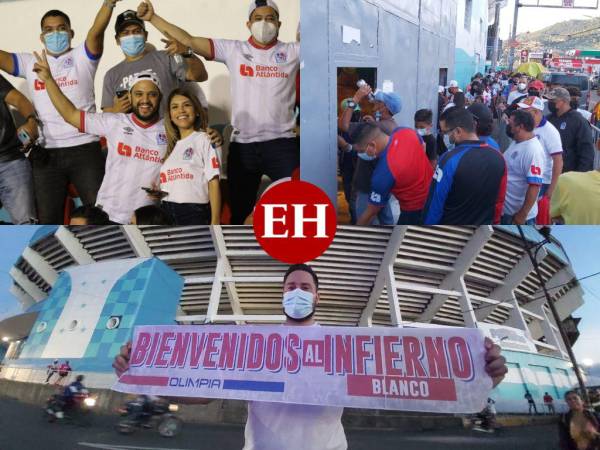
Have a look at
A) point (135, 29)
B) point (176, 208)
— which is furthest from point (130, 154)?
point (135, 29)

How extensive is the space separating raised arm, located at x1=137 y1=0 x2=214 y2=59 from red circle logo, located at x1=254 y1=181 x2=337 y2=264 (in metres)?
0.47

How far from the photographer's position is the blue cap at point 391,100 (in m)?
1.72

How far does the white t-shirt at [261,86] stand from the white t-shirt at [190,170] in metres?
0.11

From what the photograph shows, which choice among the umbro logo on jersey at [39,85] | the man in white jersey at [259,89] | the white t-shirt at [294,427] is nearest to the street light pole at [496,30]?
the man in white jersey at [259,89]

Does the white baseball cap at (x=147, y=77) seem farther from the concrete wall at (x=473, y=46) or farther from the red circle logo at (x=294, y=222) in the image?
the concrete wall at (x=473, y=46)

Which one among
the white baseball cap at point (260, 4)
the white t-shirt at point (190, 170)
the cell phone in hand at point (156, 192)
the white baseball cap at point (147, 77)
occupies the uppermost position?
the white baseball cap at point (260, 4)

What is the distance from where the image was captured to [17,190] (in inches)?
81.6

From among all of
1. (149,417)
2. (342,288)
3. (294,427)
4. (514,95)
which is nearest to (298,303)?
(342,288)

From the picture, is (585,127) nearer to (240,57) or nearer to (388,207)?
(388,207)

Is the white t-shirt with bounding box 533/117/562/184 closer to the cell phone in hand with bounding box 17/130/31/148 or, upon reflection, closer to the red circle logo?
the red circle logo

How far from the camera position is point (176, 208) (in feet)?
6.43

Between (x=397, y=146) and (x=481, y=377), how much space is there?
0.74 m

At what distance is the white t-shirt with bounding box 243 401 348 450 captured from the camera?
1.82 meters

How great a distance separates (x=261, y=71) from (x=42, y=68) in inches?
28.7
